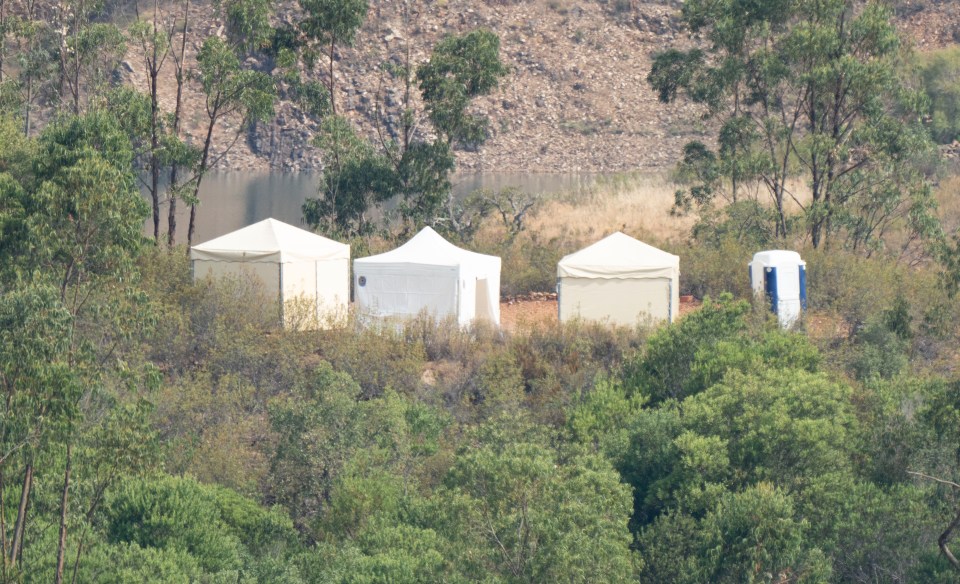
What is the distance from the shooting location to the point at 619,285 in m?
23.2

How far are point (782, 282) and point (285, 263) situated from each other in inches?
322

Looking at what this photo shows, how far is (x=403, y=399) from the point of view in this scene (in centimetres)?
1998

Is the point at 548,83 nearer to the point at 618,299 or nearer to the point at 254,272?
the point at 618,299

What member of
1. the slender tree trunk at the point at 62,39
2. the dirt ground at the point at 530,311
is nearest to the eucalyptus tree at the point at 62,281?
the dirt ground at the point at 530,311

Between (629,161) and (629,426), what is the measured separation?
5990 cm

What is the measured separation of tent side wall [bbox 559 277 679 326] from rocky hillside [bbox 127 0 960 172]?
53.1 meters

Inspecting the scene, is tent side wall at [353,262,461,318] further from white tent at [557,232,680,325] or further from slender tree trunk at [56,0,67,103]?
slender tree trunk at [56,0,67,103]

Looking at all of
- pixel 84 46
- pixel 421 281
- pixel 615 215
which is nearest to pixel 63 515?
pixel 421 281

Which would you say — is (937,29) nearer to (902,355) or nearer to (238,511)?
(902,355)

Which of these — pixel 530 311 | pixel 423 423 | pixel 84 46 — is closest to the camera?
pixel 423 423

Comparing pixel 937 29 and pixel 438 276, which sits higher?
pixel 937 29

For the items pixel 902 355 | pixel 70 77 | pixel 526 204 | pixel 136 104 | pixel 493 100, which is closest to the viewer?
pixel 902 355

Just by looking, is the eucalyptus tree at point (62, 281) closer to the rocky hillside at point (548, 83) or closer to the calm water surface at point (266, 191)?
the calm water surface at point (266, 191)

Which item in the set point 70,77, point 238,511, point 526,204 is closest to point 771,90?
point 526,204
